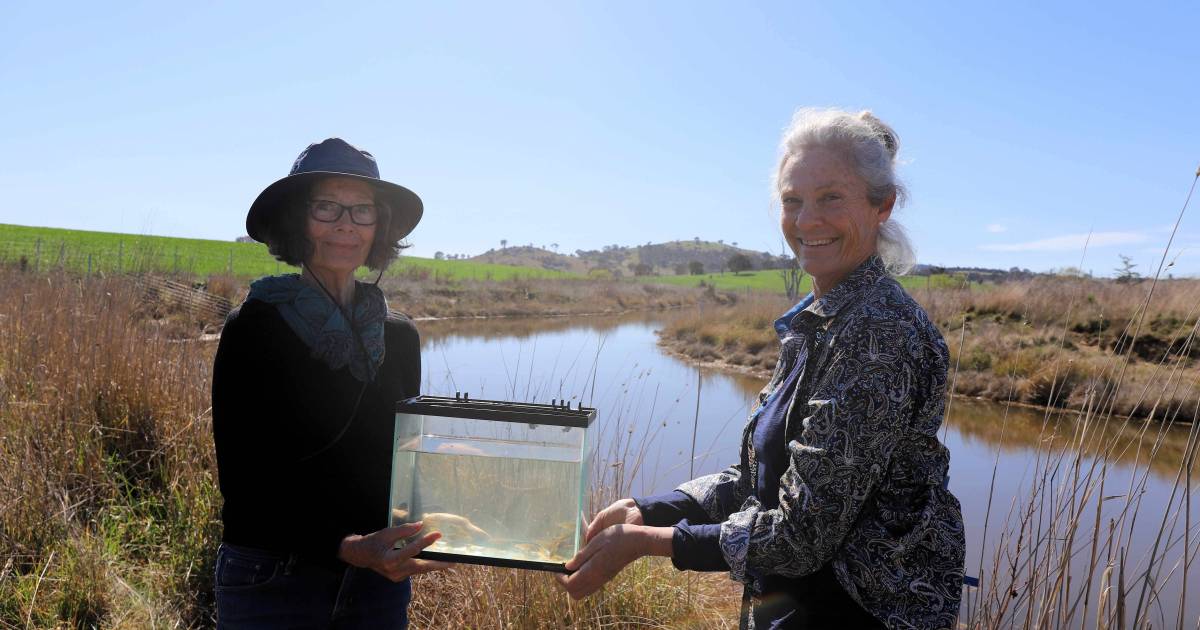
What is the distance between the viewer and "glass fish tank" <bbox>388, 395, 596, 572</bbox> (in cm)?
157

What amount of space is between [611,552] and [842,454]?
21.0 inches

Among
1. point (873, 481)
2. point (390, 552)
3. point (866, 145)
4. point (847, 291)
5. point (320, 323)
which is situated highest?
point (866, 145)

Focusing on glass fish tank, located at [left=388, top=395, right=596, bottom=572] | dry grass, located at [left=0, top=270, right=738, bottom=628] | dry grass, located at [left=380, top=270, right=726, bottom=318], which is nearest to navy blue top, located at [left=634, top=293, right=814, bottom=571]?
glass fish tank, located at [left=388, top=395, right=596, bottom=572]

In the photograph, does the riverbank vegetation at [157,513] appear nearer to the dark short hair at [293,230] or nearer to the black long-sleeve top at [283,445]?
the black long-sleeve top at [283,445]

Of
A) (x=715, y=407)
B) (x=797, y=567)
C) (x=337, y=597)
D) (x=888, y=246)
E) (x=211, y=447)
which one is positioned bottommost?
(x=715, y=407)

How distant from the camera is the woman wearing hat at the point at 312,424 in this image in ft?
5.81

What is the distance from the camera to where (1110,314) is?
1368cm

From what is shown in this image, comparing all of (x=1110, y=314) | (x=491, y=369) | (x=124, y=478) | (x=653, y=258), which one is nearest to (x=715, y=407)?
(x=491, y=369)

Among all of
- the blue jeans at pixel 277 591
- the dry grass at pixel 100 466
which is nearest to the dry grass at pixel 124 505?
the dry grass at pixel 100 466

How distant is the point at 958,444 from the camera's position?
1000cm

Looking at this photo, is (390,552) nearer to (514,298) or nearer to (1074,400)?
(1074,400)

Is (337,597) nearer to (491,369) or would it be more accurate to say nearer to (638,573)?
(638,573)

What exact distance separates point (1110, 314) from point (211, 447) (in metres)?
14.8

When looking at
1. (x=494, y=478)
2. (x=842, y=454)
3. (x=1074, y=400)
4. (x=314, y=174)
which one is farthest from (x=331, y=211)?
(x=1074, y=400)
